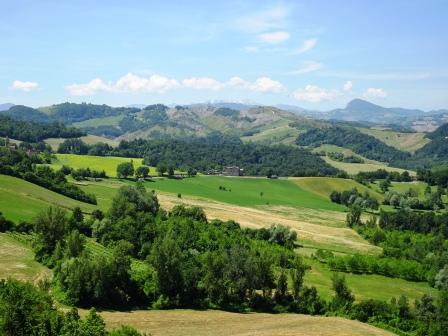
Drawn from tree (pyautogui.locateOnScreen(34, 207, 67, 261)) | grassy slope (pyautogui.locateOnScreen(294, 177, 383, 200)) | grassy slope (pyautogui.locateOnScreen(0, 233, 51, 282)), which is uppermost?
grassy slope (pyautogui.locateOnScreen(294, 177, 383, 200))

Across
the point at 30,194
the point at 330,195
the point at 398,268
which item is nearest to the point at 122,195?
the point at 30,194

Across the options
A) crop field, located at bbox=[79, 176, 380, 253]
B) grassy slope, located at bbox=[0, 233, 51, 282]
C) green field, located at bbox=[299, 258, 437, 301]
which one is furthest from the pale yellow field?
grassy slope, located at bbox=[0, 233, 51, 282]

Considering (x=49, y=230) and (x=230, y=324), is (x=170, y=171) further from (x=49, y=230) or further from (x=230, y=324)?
(x=230, y=324)

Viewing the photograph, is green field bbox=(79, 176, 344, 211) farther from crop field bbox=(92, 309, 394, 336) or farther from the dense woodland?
crop field bbox=(92, 309, 394, 336)

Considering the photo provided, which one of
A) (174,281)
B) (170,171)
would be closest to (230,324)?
(174,281)

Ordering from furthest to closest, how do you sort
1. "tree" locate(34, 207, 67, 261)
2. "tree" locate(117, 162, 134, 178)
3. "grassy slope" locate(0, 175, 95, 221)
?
1. "tree" locate(117, 162, 134, 178)
2. "grassy slope" locate(0, 175, 95, 221)
3. "tree" locate(34, 207, 67, 261)

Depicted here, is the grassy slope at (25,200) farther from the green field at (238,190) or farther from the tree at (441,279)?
the tree at (441,279)
